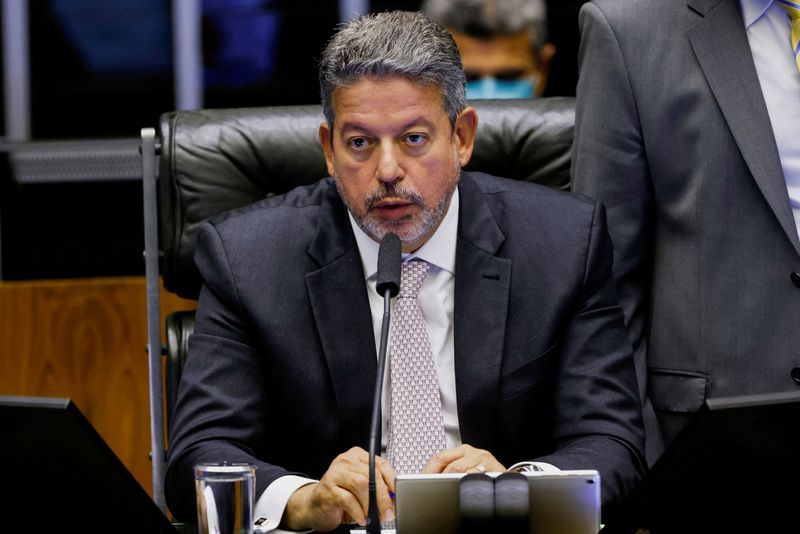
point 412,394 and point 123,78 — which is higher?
point 123,78

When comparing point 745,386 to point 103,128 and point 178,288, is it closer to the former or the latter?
point 178,288

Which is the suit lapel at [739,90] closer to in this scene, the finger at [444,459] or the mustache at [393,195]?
the mustache at [393,195]

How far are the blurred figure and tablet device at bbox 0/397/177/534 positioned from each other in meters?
1.95

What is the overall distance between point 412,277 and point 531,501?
0.67 meters

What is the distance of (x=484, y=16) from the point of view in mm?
3094

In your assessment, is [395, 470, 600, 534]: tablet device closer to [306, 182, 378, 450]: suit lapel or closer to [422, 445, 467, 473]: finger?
[422, 445, 467, 473]: finger

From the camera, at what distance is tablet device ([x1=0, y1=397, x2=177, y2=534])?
1.22 meters

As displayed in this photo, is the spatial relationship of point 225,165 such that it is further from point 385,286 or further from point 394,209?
point 385,286

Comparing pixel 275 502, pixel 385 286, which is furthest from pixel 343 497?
pixel 385 286

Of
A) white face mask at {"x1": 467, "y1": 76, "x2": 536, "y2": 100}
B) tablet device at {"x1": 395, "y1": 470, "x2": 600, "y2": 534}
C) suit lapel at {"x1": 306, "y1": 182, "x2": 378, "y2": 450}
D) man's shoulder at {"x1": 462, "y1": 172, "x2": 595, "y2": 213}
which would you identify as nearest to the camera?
tablet device at {"x1": 395, "y1": 470, "x2": 600, "y2": 534}

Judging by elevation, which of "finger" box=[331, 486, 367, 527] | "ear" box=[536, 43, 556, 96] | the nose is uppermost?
"ear" box=[536, 43, 556, 96]

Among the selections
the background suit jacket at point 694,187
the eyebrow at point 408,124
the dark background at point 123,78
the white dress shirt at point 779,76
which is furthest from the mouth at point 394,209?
the dark background at point 123,78

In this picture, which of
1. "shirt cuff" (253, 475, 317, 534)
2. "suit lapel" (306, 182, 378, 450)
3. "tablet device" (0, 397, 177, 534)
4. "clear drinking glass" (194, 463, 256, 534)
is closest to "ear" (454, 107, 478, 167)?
"suit lapel" (306, 182, 378, 450)

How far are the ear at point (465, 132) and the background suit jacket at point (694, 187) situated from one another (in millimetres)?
168
